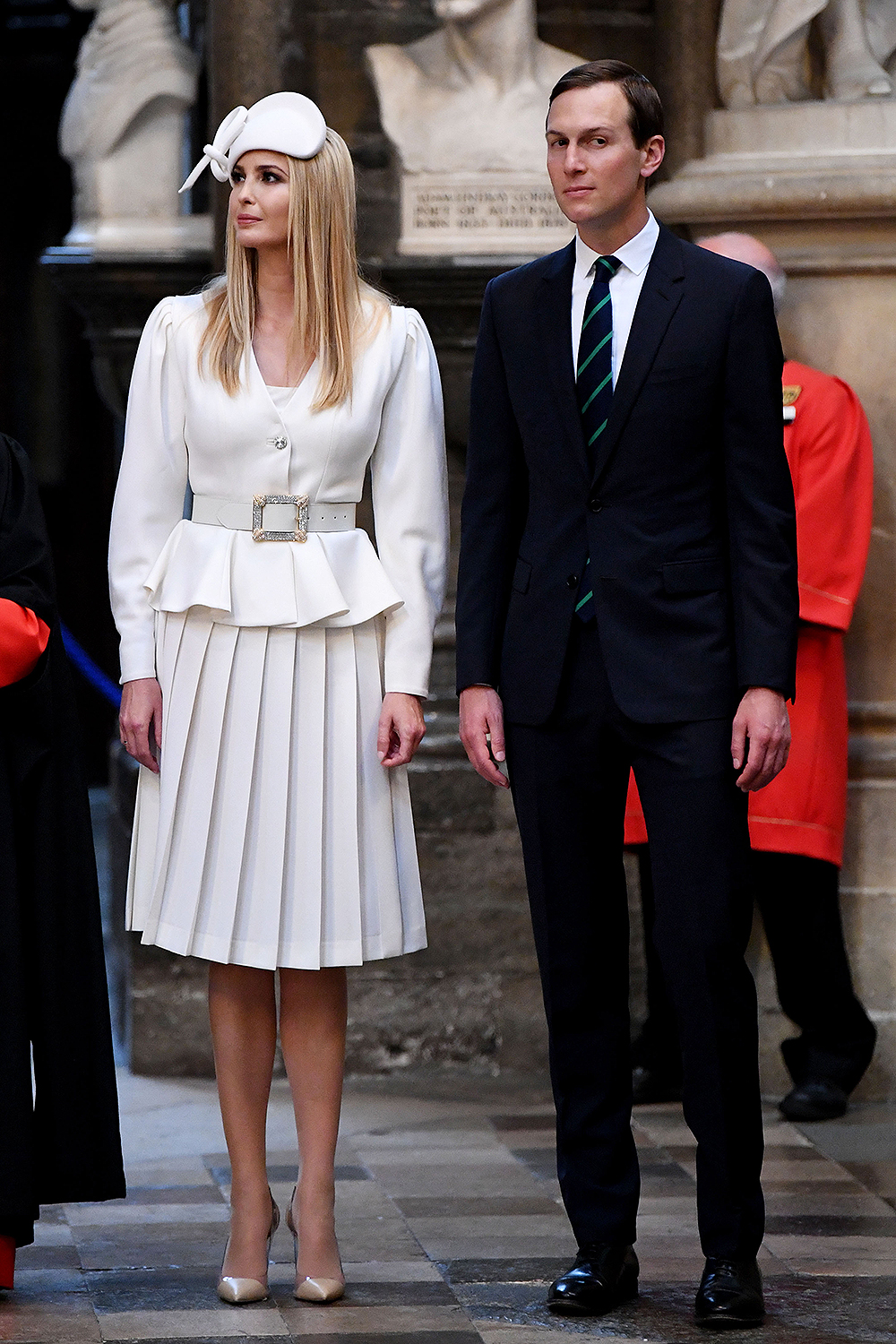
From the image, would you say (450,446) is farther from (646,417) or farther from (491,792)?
(646,417)

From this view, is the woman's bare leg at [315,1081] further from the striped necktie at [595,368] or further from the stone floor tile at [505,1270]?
the striped necktie at [595,368]

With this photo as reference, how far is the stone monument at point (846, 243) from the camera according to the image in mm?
5414

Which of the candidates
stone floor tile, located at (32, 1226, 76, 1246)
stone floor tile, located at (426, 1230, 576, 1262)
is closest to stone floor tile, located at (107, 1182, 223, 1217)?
stone floor tile, located at (32, 1226, 76, 1246)

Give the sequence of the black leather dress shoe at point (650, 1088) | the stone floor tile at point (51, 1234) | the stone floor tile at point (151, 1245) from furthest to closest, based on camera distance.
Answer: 1. the black leather dress shoe at point (650, 1088)
2. the stone floor tile at point (51, 1234)
3. the stone floor tile at point (151, 1245)

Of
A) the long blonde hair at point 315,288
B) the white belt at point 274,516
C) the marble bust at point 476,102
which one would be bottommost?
the white belt at point 274,516

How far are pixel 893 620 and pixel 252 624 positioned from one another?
7.95ft

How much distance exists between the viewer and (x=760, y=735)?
135 inches

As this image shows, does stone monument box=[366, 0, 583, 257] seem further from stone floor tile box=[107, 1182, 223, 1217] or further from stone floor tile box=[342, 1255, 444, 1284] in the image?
stone floor tile box=[342, 1255, 444, 1284]

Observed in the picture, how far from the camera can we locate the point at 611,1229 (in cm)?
360

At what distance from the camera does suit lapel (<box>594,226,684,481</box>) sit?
349 cm

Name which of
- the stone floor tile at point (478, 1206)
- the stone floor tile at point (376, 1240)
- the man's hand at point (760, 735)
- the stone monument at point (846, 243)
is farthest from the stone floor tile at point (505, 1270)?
the stone monument at point (846, 243)

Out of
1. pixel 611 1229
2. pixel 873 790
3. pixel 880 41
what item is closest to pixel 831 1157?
pixel 873 790

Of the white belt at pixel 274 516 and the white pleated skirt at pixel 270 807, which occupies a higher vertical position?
the white belt at pixel 274 516

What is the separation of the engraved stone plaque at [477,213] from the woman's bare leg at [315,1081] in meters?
2.46
